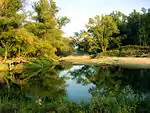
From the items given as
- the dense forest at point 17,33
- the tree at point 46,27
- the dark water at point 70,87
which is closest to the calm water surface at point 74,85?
the dark water at point 70,87

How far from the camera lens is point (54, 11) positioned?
85.6 metres

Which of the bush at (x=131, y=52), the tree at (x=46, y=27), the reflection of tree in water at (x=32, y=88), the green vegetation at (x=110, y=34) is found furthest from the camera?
the green vegetation at (x=110, y=34)

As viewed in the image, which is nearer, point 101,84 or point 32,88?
point 32,88

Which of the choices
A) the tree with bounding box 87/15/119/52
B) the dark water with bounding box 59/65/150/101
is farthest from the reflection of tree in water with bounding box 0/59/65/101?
the tree with bounding box 87/15/119/52

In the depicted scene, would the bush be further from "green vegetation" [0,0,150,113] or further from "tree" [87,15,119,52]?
"tree" [87,15,119,52]

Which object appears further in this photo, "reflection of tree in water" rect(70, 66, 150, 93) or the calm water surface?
"reflection of tree in water" rect(70, 66, 150, 93)

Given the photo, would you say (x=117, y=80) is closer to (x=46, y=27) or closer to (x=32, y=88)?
(x=32, y=88)

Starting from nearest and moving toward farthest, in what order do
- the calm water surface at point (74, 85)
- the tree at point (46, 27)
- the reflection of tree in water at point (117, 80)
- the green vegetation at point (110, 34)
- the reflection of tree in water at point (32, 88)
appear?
1. the reflection of tree in water at point (32, 88)
2. the calm water surface at point (74, 85)
3. the reflection of tree in water at point (117, 80)
4. the tree at point (46, 27)
5. the green vegetation at point (110, 34)

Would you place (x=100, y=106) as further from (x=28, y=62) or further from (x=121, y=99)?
(x=28, y=62)

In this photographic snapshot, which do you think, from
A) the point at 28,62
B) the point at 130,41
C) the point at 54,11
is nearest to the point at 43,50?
the point at 28,62

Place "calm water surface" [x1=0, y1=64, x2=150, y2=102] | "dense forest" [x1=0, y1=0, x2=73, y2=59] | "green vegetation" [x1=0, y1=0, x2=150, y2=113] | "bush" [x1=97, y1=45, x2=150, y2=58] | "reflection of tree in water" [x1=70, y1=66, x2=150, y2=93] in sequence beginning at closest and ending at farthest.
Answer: "green vegetation" [x1=0, y1=0, x2=150, y2=113] < "calm water surface" [x1=0, y1=64, x2=150, y2=102] < "reflection of tree in water" [x1=70, y1=66, x2=150, y2=93] < "dense forest" [x1=0, y1=0, x2=73, y2=59] < "bush" [x1=97, y1=45, x2=150, y2=58]

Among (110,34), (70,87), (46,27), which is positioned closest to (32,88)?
(70,87)

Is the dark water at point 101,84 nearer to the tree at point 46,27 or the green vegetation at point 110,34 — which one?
the tree at point 46,27

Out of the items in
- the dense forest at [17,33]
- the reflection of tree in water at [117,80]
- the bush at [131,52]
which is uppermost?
the dense forest at [17,33]
